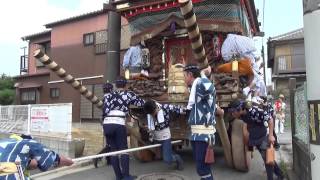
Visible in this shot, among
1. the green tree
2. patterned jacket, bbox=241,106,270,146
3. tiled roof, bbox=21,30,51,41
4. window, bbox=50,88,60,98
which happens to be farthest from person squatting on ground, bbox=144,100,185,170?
the green tree

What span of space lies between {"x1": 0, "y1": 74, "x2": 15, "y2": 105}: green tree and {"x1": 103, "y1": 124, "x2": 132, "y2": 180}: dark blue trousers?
20970 mm

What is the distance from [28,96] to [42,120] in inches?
560

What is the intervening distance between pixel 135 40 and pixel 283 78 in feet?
77.9

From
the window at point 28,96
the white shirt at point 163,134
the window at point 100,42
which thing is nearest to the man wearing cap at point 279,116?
the window at point 100,42

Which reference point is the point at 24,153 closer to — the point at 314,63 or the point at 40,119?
the point at 314,63

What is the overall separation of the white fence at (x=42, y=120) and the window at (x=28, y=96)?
33.7 ft

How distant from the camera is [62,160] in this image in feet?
11.5

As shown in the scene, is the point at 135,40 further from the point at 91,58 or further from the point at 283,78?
the point at 283,78

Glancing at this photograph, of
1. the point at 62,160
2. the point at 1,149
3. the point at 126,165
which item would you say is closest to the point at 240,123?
the point at 126,165

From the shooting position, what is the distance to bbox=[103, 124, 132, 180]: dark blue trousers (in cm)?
697

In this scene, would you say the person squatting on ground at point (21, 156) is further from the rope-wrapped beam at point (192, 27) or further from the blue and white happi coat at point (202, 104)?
the rope-wrapped beam at point (192, 27)

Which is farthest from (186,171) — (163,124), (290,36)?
(290,36)

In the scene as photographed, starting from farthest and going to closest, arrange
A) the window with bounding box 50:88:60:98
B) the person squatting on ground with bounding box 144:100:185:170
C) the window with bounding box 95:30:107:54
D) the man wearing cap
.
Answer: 1. the window with bounding box 50:88:60:98
2. the window with bounding box 95:30:107:54
3. the man wearing cap
4. the person squatting on ground with bounding box 144:100:185:170

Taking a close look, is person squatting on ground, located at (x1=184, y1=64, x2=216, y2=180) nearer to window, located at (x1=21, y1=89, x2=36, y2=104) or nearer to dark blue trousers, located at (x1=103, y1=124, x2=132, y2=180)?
dark blue trousers, located at (x1=103, y1=124, x2=132, y2=180)
